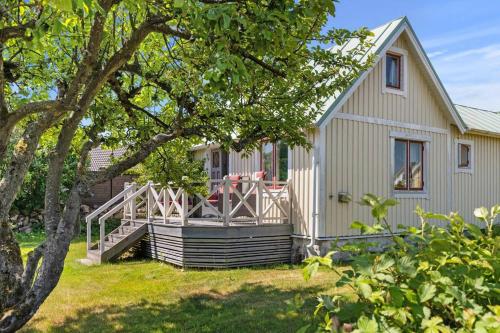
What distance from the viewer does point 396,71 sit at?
11.2 meters

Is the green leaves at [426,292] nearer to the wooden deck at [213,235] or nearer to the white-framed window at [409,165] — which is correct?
the wooden deck at [213,235]

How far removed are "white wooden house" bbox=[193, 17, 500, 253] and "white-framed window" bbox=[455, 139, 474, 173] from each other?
0.10ft

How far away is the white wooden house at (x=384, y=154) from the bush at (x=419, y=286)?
752 centimetres

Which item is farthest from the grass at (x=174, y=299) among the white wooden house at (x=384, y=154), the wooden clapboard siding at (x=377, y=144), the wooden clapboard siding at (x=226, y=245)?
the wooden clapboard siding at (x=377, y=144)

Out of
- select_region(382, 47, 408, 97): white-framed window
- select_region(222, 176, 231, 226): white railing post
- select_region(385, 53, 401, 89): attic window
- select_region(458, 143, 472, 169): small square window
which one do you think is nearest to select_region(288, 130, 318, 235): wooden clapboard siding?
select_region(222, 176, 231, 226): white railing post

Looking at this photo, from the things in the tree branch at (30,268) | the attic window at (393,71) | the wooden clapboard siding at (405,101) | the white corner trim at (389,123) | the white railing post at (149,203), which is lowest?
the tree branch at (30,268)

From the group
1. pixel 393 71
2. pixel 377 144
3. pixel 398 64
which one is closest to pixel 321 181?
pixel 377 144

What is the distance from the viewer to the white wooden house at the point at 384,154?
966cm

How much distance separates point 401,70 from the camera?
36.4ft

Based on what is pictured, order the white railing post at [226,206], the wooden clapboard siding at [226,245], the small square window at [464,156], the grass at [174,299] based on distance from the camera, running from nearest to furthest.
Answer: the grass at [174,299]
the wooden clapboard siding at [226,245]
the white railing post at [226,206]
the small square window at [464,156]

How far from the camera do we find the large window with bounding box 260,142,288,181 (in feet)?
35.3

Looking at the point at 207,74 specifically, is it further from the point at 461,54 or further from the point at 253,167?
the point at 461,54

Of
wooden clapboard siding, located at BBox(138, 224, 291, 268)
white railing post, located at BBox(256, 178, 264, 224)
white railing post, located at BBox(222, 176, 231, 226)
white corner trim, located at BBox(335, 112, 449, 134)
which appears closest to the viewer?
wooden clapboard siding, located at BBox(138, 224, 291, 268)

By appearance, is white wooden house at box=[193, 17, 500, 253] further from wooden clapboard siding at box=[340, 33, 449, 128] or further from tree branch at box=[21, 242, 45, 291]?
tree branch at box=[21, 242, 45, 291]
